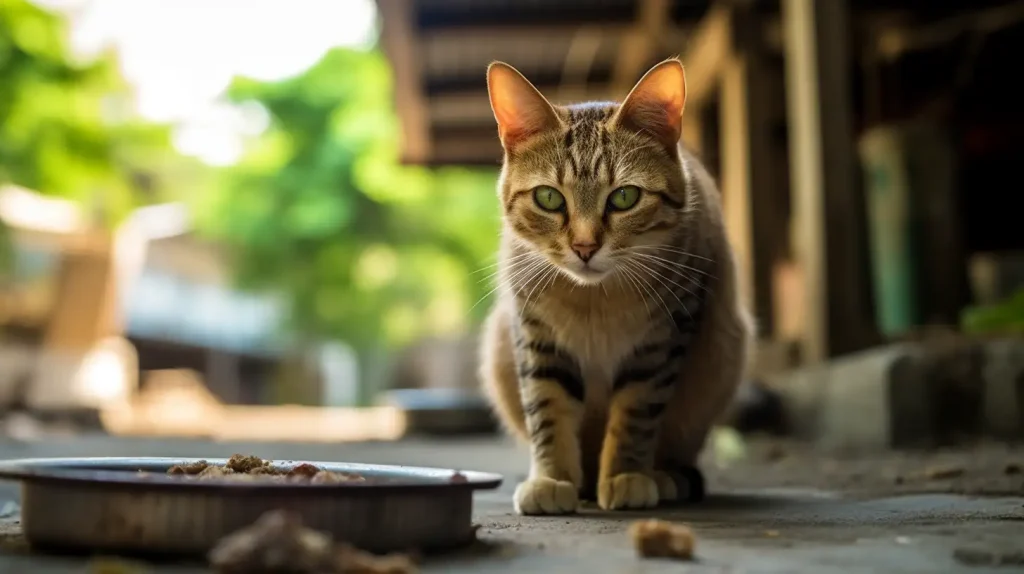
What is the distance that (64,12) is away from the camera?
31.7ft

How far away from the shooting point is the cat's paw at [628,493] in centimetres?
229

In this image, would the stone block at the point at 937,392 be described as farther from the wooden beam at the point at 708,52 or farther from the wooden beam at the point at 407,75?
the wooden beam at the point at 407,75

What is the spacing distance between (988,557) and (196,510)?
3.64 feet

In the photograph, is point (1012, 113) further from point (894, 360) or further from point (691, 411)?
point (691, 411)

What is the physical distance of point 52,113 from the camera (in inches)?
358

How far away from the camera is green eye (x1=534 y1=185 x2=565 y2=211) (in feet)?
7.60

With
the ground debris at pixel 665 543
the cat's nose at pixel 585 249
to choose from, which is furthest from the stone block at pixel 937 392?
the ground debris at pixel 665 543

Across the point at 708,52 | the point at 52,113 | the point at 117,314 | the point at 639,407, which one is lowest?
the point at 639,407

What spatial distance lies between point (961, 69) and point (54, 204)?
26.3 feet

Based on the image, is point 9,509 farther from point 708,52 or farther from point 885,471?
point 708,52

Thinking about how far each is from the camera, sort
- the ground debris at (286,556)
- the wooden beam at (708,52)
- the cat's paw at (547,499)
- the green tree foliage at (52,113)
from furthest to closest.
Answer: the green tree foliage at (52,113) < the wooden beam at (708,52) < the cat's paw at (547,499) < the ground debris at (286,556)

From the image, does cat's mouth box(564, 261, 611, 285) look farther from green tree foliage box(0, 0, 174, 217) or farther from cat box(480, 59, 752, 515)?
green tree foliage box(0, 0, 174, 217)

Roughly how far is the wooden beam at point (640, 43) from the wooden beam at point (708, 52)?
0.28 metres

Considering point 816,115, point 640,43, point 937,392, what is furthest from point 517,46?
point 937,392
